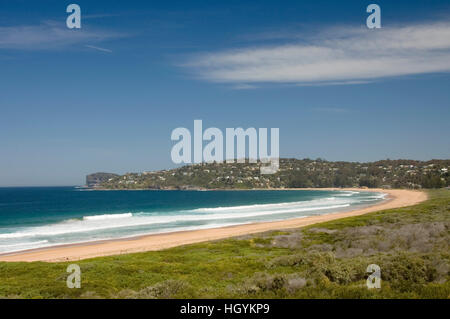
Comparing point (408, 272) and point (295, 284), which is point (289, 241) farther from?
point (295, 284)

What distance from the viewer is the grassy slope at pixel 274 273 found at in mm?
12205

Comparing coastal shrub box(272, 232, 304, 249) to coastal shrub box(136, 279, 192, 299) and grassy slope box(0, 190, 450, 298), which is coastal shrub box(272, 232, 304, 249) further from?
coastal shrub box(136, 279, 192, 299)

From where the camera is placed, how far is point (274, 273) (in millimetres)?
16000

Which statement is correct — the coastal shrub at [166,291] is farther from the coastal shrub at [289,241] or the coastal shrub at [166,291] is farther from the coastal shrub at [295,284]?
the coastal shrub at [289,241]

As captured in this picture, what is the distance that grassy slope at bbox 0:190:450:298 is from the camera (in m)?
12.2

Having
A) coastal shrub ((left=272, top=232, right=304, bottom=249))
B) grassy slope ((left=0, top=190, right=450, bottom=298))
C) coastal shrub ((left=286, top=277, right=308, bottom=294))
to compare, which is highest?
coastal shrub ((left=286, top=277, right=308, bottom=294))

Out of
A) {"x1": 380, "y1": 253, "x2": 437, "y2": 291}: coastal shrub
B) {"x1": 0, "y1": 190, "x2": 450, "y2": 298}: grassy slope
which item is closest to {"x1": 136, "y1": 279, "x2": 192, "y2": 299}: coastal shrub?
{"x1": 0, "y1": 190, "x2": 450, "y2": 298}: grassy slope

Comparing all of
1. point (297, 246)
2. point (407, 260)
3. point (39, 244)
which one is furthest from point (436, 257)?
point (39, 244)

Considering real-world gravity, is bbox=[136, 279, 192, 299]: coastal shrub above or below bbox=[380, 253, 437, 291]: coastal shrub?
below

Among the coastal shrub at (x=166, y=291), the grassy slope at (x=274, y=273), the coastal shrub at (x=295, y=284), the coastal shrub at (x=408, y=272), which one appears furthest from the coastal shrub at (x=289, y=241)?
the coastal shrub at (x=166, y=291)

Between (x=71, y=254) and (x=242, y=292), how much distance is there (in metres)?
24.3

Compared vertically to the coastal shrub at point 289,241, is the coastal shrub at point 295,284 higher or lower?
higher

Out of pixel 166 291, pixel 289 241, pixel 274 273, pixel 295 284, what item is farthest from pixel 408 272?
pixel 289 241
